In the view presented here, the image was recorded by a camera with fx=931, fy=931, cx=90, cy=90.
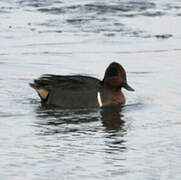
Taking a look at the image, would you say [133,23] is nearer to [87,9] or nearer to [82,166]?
[87,9]

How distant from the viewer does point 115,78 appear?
44.8ft

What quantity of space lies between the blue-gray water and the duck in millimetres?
206

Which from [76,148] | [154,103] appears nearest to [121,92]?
[154,103]

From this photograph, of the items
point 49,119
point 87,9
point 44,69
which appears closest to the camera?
point 49,119

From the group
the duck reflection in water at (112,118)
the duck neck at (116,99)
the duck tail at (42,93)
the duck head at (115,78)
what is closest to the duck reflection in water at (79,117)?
the duck reflection in water at (112,118)

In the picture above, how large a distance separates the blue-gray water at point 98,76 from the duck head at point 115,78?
11.1 inches

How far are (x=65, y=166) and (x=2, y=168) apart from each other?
Answer: 639mm

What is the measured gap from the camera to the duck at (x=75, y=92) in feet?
43.4

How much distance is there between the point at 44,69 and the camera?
15.0 m

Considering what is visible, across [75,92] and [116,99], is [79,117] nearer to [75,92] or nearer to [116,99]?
[75,92]

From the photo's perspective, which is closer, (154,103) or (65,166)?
(65,166)

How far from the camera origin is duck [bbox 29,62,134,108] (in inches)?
521

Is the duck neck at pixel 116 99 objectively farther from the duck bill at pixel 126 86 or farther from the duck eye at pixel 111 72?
the duck eye at pixel 111 72

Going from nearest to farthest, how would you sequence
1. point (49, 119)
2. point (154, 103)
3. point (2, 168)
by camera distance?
point (2, 168), point (49, 119), point (154, 103)
